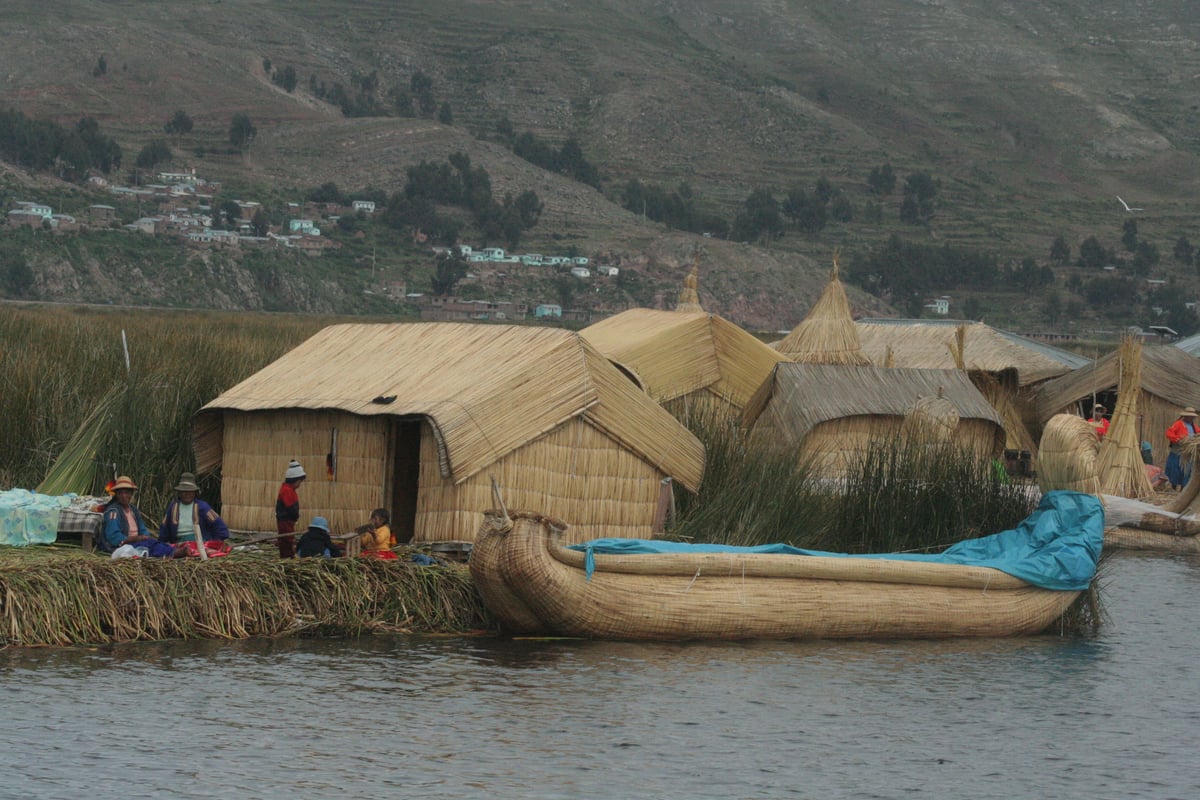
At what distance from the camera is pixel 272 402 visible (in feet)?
55.8

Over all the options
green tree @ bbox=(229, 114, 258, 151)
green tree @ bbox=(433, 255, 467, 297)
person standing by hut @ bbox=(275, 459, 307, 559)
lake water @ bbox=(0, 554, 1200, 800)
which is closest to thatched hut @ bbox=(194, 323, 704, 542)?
person standing by hut @ bbox=(275, 459, 307, 559)

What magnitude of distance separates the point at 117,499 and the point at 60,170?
104417 millimetres

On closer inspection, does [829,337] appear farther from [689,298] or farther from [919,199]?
[919,199]

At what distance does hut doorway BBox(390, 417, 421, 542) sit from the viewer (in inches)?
709

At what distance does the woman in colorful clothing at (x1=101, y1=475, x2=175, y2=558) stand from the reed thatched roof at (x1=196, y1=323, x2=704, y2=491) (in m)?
1.86

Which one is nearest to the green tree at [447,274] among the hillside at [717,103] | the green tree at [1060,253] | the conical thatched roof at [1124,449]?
the hillside at [717,103]

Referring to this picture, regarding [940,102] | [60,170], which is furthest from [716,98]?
[60,170]

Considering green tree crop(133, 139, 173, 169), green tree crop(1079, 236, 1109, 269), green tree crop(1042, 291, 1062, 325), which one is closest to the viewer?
green tree crop(1042, 291, 1062, 325)

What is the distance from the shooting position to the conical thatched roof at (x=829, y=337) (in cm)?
3266

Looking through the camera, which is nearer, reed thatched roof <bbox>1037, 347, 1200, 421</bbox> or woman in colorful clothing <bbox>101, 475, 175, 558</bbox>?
woman in colorful clothing <bbox>101, 475, 175, 558</bbox>

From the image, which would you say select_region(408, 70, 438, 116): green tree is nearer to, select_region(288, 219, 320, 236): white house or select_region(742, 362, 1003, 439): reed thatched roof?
select_region(288, 219, 320, 236): white house

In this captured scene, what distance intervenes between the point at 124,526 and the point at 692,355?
1318cm

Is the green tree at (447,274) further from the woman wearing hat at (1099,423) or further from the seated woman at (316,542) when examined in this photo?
the seated woman at (316,542)

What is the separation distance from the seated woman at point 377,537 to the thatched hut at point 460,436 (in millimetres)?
580
